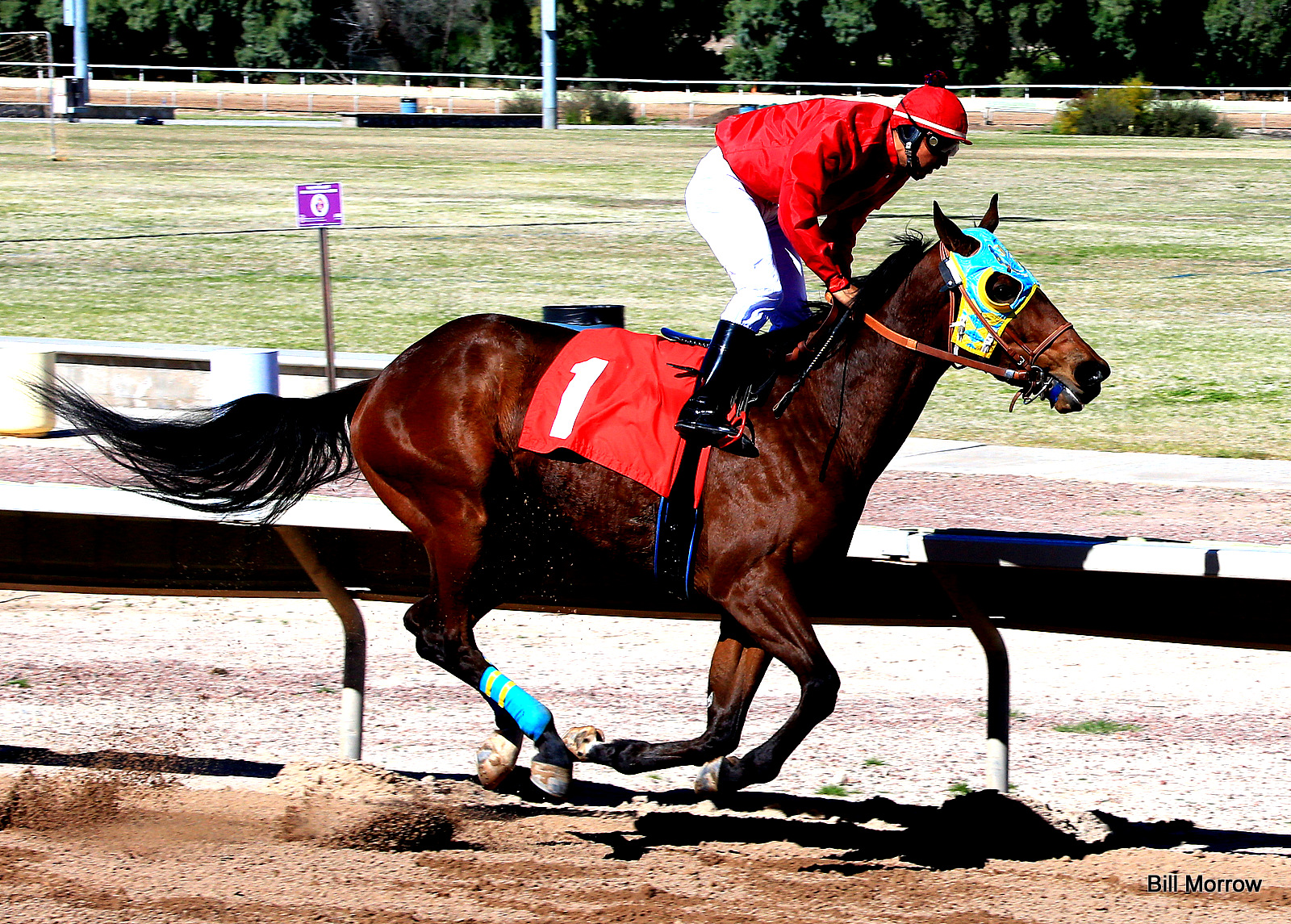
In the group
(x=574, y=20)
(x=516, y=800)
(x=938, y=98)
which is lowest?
(x=516, y=800)

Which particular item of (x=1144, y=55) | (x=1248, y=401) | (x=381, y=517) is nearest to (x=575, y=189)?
(x=1248, y=401)

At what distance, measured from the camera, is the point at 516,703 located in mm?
4559

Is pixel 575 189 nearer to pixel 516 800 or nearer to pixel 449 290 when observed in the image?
pixel 449 290

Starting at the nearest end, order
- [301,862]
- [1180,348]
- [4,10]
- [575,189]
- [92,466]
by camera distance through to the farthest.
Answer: [301,862]
[92,466]
[1180,348]
[575,189]
[4,10]

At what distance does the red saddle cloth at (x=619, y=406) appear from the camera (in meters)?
4.53

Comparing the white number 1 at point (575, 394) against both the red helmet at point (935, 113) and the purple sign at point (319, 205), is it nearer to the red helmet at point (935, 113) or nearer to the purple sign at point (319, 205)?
the red helmet at point (935, 113)

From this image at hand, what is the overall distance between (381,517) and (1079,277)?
14843 millimetres

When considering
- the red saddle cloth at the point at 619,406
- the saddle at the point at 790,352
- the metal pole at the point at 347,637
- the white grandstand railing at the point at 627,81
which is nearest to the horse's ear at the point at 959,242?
the saddle at the point at 790,352

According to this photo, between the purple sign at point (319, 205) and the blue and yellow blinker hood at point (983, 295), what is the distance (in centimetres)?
659

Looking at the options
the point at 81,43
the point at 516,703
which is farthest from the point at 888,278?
the point at 81,43

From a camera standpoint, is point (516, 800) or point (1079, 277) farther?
point (1079, 277)

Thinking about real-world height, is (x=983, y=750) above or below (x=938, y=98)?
below

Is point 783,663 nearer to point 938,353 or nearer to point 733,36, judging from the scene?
point 938,353

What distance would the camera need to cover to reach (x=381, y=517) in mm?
5078
